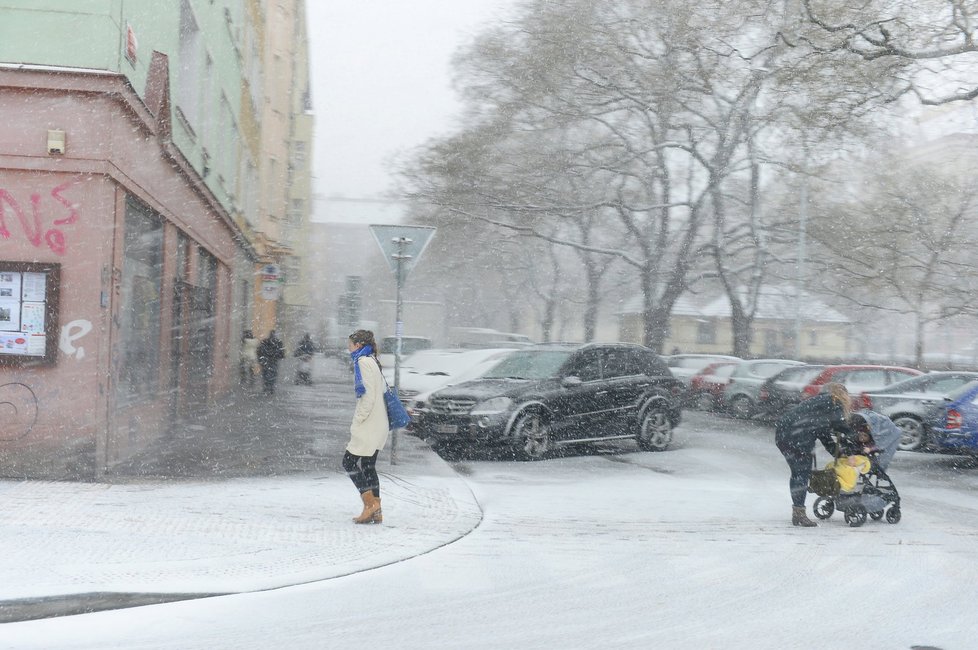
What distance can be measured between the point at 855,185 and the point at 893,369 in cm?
1188

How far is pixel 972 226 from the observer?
3719cm

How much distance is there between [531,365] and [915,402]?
6583mm

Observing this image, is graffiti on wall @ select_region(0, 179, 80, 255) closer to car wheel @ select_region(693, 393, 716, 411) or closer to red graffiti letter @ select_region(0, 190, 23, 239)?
red graffiti letter @ select_region(0, 190, 23, 239)

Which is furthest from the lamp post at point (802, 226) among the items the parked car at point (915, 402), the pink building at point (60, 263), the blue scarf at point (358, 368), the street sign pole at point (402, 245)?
the blue scarf at point (358, 368)

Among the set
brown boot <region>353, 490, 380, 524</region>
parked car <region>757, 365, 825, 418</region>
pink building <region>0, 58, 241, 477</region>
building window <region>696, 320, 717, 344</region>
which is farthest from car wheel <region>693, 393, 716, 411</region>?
building window <region>696, 320, 717, 344</region>

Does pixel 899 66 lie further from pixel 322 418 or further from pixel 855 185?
pixel 855 185

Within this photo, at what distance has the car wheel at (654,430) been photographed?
15.2 metres

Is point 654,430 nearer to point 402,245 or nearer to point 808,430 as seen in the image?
point 402,245

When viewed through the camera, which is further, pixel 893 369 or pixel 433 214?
pixel 433 214

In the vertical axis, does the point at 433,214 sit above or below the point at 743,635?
above

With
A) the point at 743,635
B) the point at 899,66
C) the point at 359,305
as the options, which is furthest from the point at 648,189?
the point at 743,635

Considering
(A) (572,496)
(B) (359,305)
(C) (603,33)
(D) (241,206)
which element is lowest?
(A) (572,496)

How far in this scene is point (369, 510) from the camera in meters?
8.16

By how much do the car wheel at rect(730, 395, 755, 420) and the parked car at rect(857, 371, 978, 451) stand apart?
6647mm
